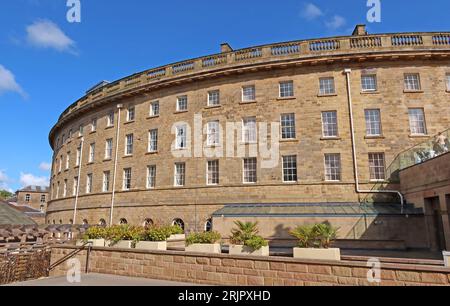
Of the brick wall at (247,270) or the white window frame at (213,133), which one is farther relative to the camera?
the white window frame at (213,133)

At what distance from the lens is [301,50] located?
22.8 meters

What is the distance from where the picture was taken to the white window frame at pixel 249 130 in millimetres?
22766

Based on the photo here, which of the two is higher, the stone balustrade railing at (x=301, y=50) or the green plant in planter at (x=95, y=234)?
the stone balustrade railing at (x=301, y=50)

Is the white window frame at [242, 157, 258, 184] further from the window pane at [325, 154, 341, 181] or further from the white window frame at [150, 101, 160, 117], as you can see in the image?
the white window frame at [150, 101, 160, 117]

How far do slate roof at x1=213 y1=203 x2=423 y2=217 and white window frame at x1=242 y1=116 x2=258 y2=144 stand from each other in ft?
16.7

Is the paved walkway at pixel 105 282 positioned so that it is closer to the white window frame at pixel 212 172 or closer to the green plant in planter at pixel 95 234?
the green plant in planter at pixel 95 234

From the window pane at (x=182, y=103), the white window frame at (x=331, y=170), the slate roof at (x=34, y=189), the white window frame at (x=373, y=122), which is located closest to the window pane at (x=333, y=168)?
the white window frame at (x=331, y=170)

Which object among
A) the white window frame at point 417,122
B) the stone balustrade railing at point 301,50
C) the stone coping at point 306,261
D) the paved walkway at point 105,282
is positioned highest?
the stone balustrade railing at point 301,50

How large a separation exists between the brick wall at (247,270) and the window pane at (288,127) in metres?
13.8

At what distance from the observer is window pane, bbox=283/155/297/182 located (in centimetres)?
2139

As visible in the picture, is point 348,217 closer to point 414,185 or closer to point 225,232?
point 414,185

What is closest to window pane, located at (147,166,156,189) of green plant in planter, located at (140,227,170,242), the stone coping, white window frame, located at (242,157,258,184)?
white window frame, located at (242,157,258,184)

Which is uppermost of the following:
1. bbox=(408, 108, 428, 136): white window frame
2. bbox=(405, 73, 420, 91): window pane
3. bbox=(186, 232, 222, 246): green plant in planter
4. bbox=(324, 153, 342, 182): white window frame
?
bbox=(405, 73, 420, 91): window pane
